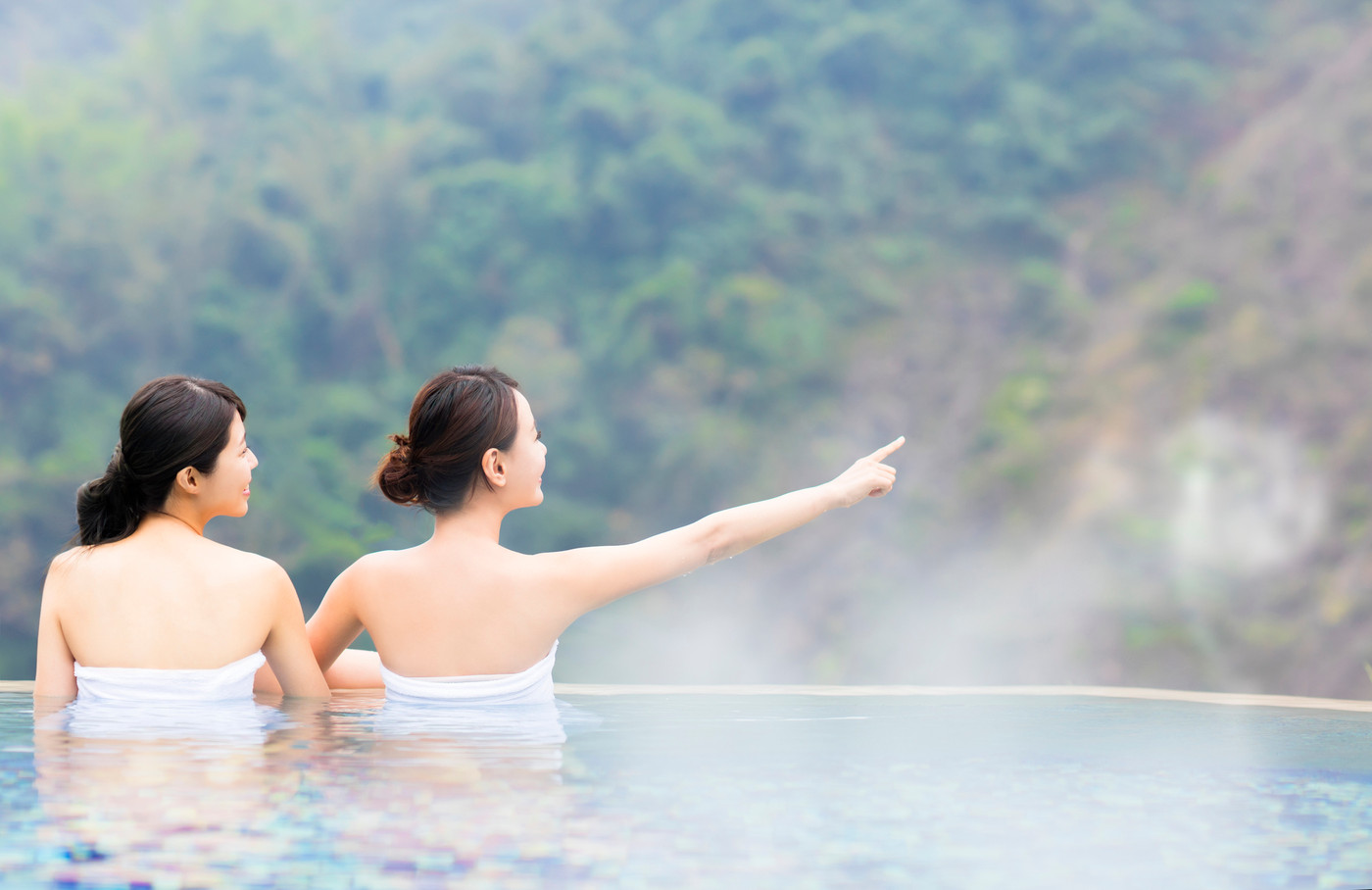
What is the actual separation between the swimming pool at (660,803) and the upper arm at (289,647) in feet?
0.19

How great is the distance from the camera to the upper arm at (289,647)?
65.4 inches

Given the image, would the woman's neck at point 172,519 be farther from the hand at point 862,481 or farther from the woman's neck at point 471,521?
the hand at point 862,481

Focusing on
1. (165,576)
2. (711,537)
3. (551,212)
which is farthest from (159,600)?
(551,212)

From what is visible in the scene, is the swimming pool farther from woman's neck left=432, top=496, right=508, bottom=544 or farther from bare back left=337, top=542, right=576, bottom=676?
woman's neck left=432, top=496, right=508, bottom=544

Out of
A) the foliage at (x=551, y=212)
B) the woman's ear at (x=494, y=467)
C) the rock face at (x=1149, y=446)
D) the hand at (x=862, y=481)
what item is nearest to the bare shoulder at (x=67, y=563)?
the woman's ear at (x=494, y=467)

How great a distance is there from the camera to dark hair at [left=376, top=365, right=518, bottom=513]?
1.58 meters

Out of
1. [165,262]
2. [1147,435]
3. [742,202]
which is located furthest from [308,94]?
[1147,435]

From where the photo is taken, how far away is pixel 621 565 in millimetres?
1598

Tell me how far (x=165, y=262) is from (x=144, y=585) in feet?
35.9

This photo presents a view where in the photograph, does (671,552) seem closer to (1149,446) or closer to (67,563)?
(67,563)

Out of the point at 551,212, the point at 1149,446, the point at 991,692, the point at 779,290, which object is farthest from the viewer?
the point at 551,212

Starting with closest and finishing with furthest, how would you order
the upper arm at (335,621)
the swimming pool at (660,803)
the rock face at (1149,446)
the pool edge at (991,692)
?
the swimming pool at (660,803)
the upper arm at (335,621)
the pool edge at (991,692)
the rock face at (1149,446)

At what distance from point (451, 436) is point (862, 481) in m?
0.58

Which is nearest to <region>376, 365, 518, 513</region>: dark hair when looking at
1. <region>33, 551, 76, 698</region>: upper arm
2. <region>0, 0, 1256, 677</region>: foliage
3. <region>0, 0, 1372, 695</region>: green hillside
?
<region>33, 551, 76, 698</region>: upper arm
